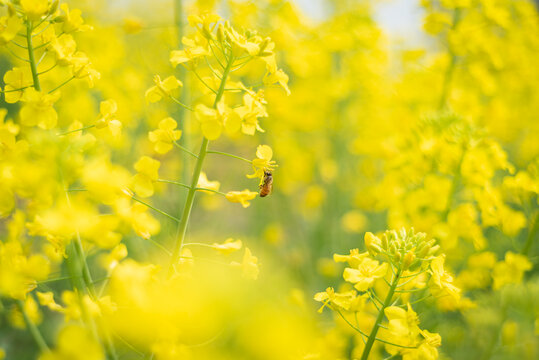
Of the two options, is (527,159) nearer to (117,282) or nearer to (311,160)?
(311,160)

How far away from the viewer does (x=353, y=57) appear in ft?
10.6

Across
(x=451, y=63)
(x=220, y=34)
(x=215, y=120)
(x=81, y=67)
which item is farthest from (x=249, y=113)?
(x=451, y=63)

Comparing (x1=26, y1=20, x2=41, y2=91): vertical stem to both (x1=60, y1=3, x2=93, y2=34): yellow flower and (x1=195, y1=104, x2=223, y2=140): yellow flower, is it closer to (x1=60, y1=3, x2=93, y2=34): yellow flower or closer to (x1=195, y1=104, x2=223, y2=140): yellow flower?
(x1=60, y1=3, x2=93, y2=34): yellow flower

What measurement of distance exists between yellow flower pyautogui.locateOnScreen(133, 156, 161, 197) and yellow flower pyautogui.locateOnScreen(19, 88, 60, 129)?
22cm

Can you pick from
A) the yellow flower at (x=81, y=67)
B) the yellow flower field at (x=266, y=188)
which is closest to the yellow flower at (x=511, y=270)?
the yellow flower field at (x=266, y=188)

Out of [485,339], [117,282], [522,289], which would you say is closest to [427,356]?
Result: [117,282]

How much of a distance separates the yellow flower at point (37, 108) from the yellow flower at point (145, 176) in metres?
0.22

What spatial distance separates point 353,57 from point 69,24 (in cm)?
251

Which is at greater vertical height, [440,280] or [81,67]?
[81,67]

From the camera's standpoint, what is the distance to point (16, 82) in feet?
3.37

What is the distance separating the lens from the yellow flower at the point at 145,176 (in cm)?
105

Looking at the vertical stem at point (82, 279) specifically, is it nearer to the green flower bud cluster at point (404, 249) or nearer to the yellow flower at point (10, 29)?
the yellow flower at point (10, 29)

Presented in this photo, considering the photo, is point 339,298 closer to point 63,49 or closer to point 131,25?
point 63,49

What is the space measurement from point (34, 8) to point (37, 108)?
0.71 feet
